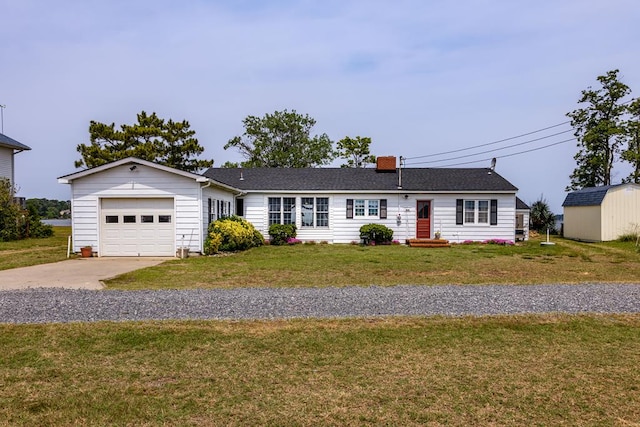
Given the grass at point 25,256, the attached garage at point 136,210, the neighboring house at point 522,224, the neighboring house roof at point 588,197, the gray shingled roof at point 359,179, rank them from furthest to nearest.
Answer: the neighboring house at point 522,224 → the neighboring house roof at point 588,197 → the gray shingled roof at point 359,179 → the attached garage at point 136,210 → the grass at point 25,256

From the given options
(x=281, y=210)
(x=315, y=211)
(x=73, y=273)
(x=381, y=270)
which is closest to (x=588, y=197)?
(x=315, y=211)

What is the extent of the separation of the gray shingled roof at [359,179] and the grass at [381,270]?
581cm

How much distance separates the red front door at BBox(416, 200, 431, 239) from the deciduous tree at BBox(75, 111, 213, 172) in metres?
23.1

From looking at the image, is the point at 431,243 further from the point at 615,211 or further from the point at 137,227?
the point at 137,227

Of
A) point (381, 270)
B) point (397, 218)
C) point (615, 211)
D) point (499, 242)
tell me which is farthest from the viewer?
point (615, 211)

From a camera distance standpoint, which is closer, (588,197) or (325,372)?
(325,372)

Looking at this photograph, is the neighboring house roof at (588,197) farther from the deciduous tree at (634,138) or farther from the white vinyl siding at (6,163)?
the white vinyl siding at (6,163)

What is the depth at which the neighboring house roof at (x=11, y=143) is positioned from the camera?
28625 millimetres

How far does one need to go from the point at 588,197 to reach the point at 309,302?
78.3 feet

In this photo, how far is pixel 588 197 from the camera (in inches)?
1017

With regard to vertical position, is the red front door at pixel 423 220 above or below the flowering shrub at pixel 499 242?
above

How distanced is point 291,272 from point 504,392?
8142 millimetres

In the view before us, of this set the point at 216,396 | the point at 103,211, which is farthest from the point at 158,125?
the point at 216,396

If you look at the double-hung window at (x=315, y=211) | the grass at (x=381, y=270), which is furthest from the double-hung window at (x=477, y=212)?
the double-hung window at (x=315, y=211)
